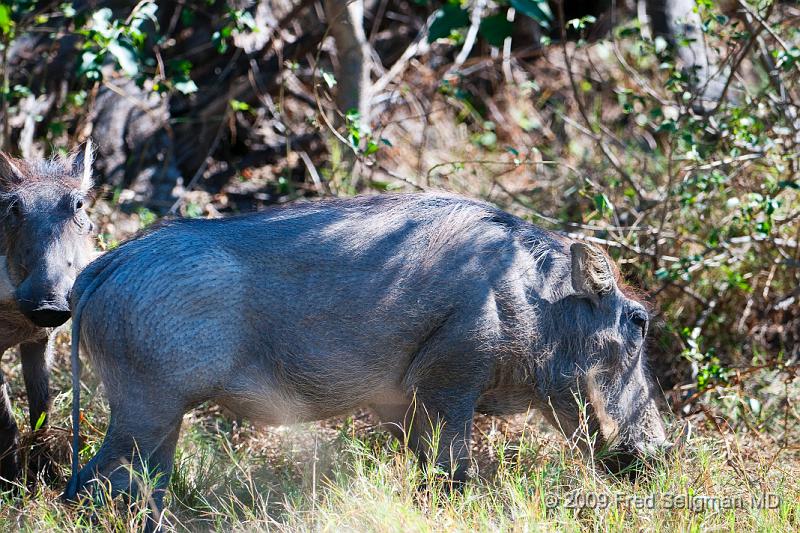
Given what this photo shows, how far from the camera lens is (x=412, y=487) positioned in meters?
3.64

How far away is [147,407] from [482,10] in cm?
488

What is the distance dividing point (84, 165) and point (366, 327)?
1.64 metres

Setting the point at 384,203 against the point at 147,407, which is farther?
the point at 384,203

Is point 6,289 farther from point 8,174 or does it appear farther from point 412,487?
point 412,487

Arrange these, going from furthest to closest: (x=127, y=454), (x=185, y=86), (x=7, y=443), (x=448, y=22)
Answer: (x=185, y=86) < (x=448, y=22) < (x=7, y=443) < (x=127, y=454)

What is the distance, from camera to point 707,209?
596 centimetres

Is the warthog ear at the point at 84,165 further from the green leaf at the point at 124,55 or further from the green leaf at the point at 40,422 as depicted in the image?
the green leaf at the point at 40,422

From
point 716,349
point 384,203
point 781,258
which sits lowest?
point 716,349

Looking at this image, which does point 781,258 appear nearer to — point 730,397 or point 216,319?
point 730,397

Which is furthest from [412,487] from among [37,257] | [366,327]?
[37,257]

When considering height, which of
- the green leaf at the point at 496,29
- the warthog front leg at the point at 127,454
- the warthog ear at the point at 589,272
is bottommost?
the warthog front leg at the point at 127,454

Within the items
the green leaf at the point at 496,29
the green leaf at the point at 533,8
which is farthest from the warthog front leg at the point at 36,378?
the green leaf at the point at 496,29

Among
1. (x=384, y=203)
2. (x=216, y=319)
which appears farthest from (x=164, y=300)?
(x=384, y=203)

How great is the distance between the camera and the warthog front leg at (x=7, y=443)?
168 inches
